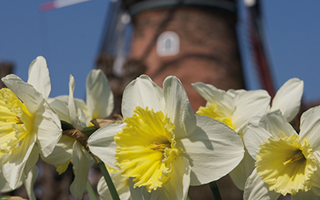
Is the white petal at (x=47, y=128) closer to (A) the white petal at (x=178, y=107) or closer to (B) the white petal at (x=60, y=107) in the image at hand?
(B) the white petal at (x=60, y=107)

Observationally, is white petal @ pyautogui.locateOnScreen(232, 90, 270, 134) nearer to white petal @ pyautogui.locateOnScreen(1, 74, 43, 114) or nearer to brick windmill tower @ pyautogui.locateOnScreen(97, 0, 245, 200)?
white petal @ pyautogui.locateOnScreen(1, 74, 43, 114)

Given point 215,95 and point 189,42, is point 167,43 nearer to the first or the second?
point 189,42

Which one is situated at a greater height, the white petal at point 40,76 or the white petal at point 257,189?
the white petal at point 40,76

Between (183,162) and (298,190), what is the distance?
26 cm

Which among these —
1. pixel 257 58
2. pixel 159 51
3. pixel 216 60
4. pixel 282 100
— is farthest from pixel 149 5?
pixel 282 100

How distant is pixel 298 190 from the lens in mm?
651

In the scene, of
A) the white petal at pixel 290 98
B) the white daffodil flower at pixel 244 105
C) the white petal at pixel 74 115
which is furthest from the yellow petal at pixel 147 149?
the white petal at pixel 290 98

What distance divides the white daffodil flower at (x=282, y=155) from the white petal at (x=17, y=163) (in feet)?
1.61

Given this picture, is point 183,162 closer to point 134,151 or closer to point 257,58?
point 134,151

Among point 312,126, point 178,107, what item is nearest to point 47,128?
point 178,107

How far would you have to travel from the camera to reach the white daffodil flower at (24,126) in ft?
2.19

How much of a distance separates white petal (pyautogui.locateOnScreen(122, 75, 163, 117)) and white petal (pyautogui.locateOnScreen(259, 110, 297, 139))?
247 millimetres

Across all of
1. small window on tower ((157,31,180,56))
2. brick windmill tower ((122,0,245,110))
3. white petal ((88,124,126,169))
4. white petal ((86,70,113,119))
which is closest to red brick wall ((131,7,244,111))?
brick windmill tower ((122,0,245,110))

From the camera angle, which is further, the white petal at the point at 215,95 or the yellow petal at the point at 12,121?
the white petal at the point at 215,95
